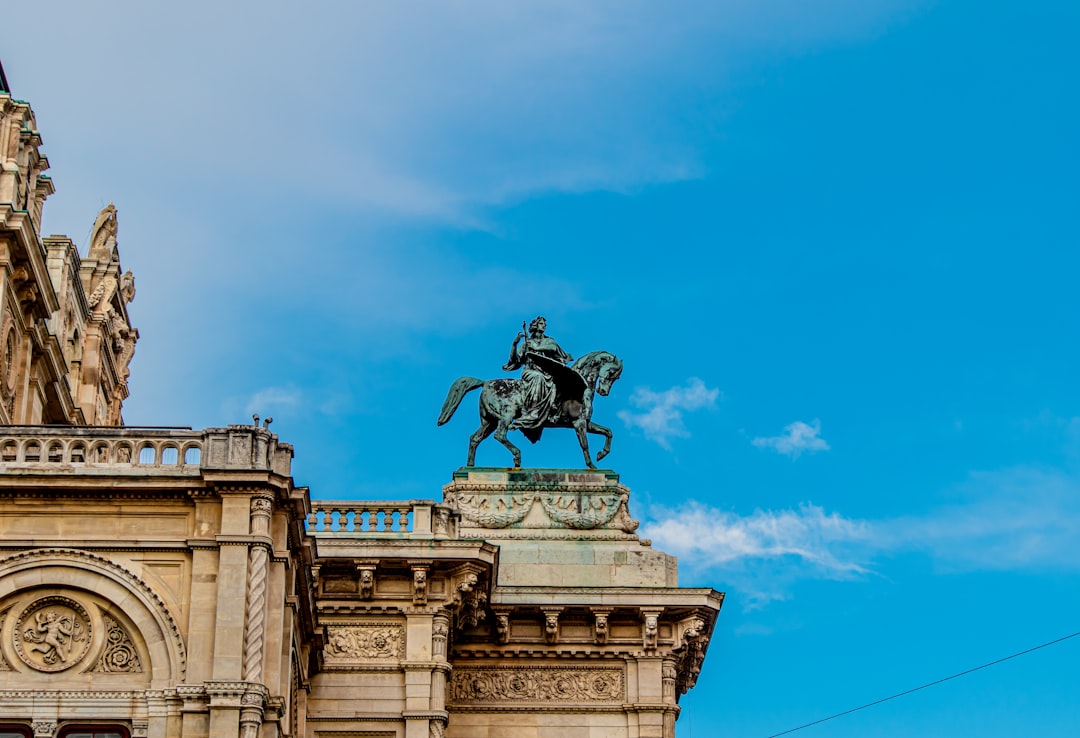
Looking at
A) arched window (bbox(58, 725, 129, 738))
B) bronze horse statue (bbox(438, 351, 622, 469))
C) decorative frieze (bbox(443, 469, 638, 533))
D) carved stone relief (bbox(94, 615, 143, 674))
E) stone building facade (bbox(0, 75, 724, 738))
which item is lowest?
arched window (bbox(58, 725, 129, 738))

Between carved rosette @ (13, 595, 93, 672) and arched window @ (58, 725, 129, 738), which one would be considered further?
carved rosette @ (13, 595, 93, 672)

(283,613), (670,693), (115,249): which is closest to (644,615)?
(670,693)

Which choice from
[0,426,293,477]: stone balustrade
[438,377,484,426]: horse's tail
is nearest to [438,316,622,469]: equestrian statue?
[438,377,484,426]: horse's tail

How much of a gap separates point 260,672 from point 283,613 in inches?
66.5

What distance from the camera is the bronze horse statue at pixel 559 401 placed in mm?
59406

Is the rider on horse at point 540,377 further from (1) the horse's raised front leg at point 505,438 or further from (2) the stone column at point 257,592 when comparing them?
(2) the stone column at point 257,592

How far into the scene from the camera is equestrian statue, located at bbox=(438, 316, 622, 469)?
5953cm

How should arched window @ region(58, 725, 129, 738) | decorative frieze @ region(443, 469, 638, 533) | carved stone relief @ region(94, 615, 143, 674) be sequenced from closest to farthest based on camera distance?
arched window @ region(58, 725, 129, 738)
carved stone relief @ region(94, 615, 143, 674)
decorative frieze @ region(443, 469, 638, 533)

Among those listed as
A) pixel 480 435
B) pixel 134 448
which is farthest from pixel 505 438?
pixel 134 448

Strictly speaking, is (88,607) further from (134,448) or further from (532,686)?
(532,686)

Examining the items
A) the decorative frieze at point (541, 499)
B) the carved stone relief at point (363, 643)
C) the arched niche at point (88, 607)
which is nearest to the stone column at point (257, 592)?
the arched niche at point (88, 607)

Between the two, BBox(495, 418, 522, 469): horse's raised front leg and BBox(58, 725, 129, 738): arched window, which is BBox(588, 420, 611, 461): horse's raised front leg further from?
BBox(58, 725, 129, 738): arched window

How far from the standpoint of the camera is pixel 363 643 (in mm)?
53125

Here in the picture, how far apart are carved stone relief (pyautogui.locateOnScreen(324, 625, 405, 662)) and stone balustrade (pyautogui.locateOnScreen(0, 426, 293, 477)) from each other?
37.9 feet
